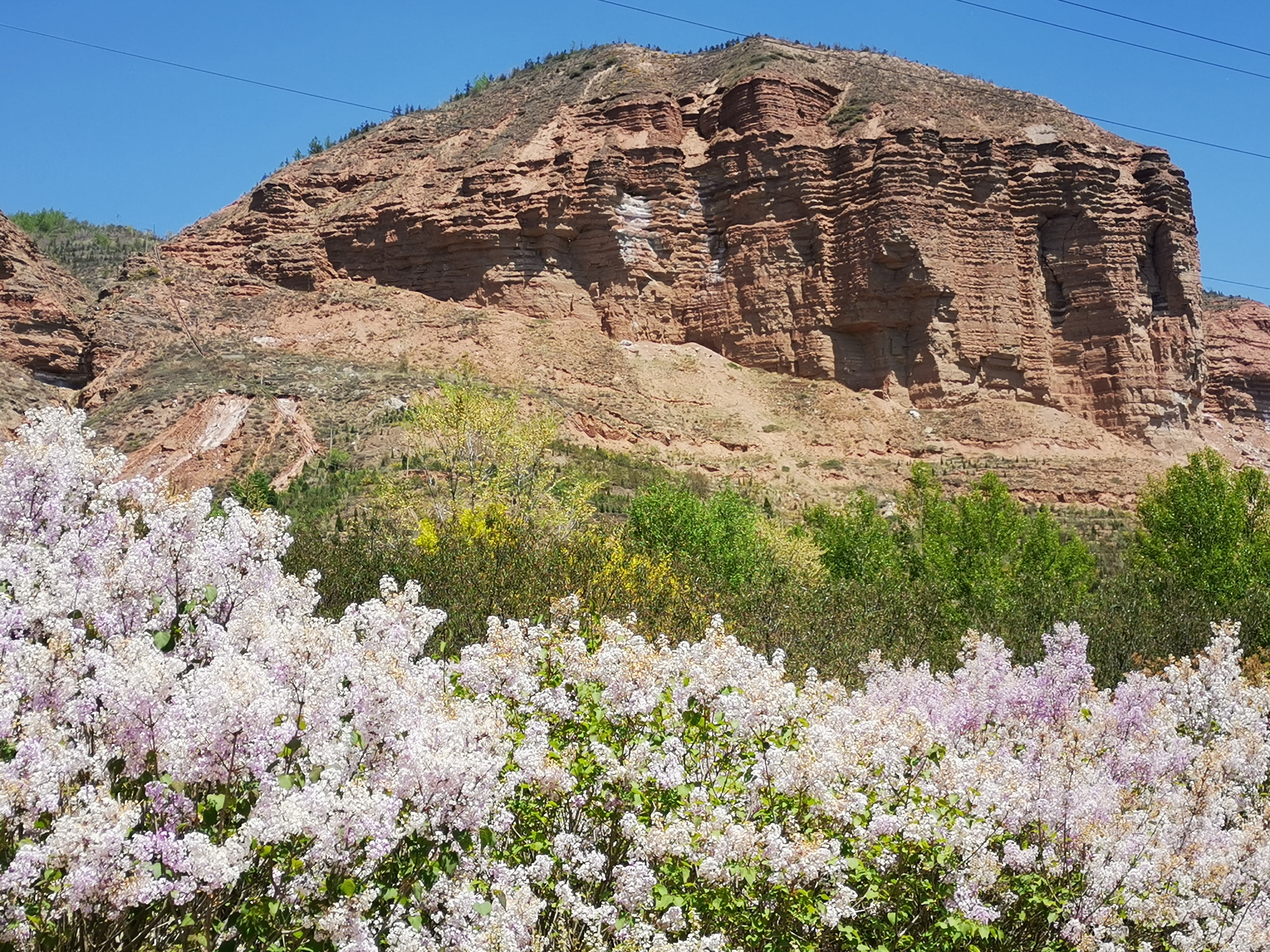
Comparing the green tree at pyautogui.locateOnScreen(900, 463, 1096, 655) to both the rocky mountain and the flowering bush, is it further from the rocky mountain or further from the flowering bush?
the rocky mountain

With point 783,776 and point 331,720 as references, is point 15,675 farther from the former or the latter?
point 783,776

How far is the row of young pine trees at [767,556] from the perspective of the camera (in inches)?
538

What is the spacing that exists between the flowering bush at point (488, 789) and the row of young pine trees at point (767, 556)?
12.4ft

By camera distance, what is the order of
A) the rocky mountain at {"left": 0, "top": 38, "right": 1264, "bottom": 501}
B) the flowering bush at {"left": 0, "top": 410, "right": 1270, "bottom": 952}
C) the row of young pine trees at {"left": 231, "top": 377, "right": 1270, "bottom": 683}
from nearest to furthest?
1. the flowering bush at {"left": 0, "top": 410, "right": 1270, "bottom": 952}
2. the row of young pine trees at {"left": 231, "top": 377, "right": 1270, "bottom": 683}
3. the rocky mountain at {"left": 0, "top": 38, "right": 1264, "bottom": 501}

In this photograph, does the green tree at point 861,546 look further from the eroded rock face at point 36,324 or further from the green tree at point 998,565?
the eroded rock face at point 36,324

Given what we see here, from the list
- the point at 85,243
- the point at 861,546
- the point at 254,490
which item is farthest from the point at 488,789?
the point at 85,243

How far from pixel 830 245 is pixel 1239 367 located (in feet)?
140

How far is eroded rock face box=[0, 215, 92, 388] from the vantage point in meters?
51.1

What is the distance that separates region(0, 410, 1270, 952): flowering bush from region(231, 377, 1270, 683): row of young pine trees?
3792 mm

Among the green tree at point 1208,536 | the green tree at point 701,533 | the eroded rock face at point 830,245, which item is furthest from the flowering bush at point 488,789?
the eroded rock face at point 830,245

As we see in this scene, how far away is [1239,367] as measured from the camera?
7825 centimetres

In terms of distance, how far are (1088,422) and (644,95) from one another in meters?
29.8

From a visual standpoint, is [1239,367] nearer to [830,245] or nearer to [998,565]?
[830,245]

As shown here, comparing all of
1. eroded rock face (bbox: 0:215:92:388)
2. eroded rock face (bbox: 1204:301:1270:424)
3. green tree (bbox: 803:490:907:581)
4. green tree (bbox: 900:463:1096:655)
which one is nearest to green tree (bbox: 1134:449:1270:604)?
green tree (bbox: 900:463:1096:655)
